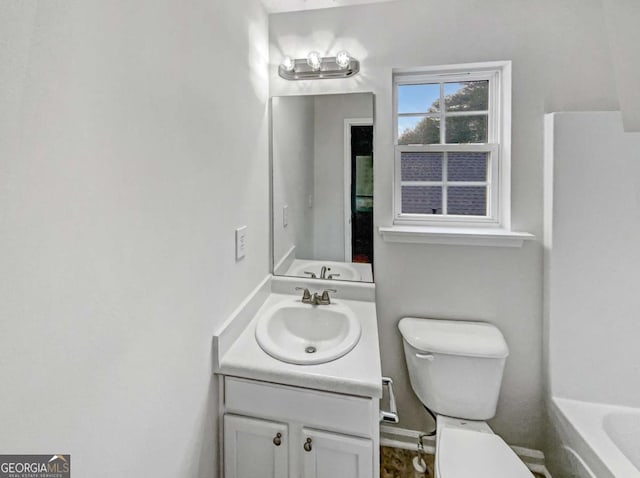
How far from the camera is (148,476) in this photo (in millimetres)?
803

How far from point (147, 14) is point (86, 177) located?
1.50 feet

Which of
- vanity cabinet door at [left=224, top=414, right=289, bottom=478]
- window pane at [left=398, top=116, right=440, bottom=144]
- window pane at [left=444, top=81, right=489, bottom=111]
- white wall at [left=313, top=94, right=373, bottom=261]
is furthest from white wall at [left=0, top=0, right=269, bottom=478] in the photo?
window pane at [left=444, top=81, right=489, bottom=111]

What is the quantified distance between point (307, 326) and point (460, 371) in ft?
2.42

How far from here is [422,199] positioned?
5.87 feet

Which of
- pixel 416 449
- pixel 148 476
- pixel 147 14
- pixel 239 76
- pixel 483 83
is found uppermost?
pixel 483 83

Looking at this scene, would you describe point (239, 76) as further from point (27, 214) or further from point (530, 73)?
point (530, 73)

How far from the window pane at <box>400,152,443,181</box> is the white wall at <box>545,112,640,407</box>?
1.69ft

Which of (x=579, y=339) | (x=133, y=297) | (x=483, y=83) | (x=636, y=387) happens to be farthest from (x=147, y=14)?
(x=636, y=387)

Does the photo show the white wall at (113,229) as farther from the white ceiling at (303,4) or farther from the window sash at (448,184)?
the window sash at (448,184)

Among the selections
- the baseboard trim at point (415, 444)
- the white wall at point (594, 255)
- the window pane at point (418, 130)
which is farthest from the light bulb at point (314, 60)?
the baseboard trim at point (415, 444)

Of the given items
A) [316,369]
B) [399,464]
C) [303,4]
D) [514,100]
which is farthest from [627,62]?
[399,464]

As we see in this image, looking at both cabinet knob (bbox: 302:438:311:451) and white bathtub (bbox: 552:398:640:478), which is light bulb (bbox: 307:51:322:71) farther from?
white bathtub (bbox: 552:398:640:478)

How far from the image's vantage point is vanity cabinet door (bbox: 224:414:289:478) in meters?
1.14

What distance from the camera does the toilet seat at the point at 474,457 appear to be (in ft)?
3.81
